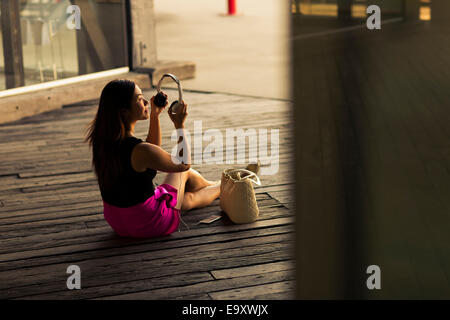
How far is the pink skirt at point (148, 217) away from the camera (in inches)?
135

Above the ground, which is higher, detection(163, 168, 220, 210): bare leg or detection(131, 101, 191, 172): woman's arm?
detection(131, 101, 191, 172): woman's arm

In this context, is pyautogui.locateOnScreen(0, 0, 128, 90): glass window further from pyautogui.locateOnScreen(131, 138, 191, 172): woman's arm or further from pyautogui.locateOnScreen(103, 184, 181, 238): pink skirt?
pyautogui.locateOnScreen(131, 138, 191, 172): woman's arm

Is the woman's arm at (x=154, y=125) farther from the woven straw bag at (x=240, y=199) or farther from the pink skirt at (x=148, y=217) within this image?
the woven straw bag at (x=240, y=199)

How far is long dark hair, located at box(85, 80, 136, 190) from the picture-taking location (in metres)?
3.24

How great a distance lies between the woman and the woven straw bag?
0.35 m

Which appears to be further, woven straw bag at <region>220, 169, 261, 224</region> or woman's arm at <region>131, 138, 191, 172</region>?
woven straw bag at <region>220, 169, 261, 224</region>

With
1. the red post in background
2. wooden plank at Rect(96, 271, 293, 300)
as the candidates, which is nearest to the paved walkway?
wooden plank at Rect(96, 271, 293, 300)

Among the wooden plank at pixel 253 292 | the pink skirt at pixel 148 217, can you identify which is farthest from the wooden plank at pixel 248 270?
the pink skirt at pixel 148 217

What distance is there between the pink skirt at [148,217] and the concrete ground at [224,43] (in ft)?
4.48

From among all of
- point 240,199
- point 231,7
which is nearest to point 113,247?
point 240,199

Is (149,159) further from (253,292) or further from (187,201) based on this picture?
(253,292)

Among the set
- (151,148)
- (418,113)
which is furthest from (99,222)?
(418,113)

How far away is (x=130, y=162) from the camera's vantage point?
10.9ft
